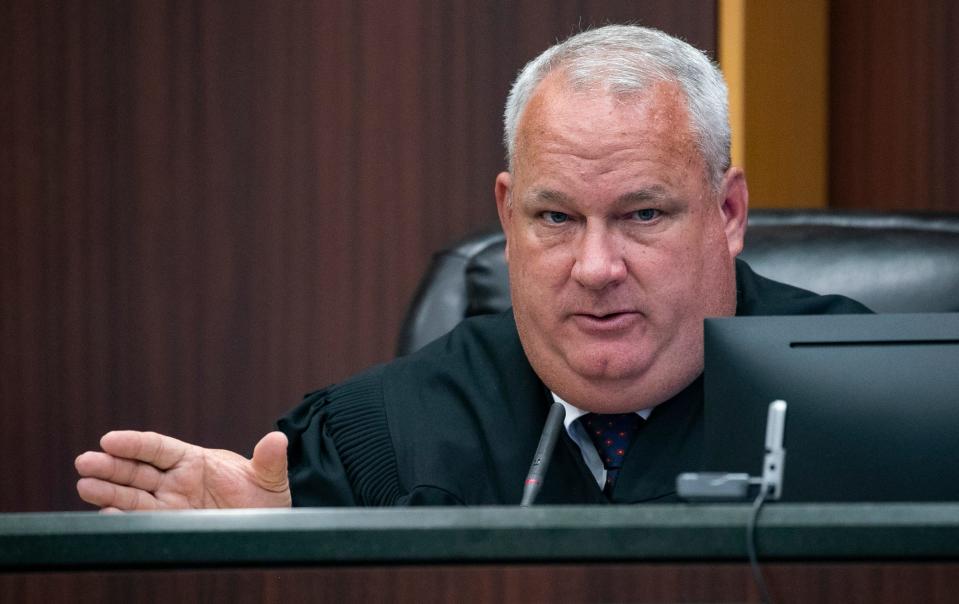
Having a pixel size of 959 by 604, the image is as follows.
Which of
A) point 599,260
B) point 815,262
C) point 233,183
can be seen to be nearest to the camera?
point 599,260

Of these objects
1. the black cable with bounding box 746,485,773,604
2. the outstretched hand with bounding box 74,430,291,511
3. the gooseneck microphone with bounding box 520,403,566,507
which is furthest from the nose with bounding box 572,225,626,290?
the black cable with bounding box 746,485,773,604

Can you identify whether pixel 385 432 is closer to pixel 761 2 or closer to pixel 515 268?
pixel 515 268

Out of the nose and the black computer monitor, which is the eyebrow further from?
the black computer monitor

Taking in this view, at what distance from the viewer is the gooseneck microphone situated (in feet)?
3.80

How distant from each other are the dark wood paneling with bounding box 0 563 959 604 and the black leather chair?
1.17 meters

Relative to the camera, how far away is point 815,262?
1.96 metres

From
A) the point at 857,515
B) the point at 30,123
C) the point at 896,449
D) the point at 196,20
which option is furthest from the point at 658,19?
the point at 857,515

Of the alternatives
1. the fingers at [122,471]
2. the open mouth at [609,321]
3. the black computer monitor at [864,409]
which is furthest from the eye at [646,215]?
the fingers at [122,471]

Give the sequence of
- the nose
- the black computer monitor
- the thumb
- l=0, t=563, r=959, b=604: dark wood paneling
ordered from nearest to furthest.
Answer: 1. l=0, t=563, r=959, b=604: dark wood paneling
2. the black computer monitor
3. the thumb
4. the nose

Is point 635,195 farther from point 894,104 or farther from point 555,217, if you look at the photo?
point 894,104

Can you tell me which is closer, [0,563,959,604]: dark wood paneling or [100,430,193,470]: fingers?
[0,563,959,604]: dark wood paneling

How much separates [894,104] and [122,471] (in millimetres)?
1880

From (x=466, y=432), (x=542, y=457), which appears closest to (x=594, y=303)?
(x=466, y=432)

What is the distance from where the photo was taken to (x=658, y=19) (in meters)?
2.49
